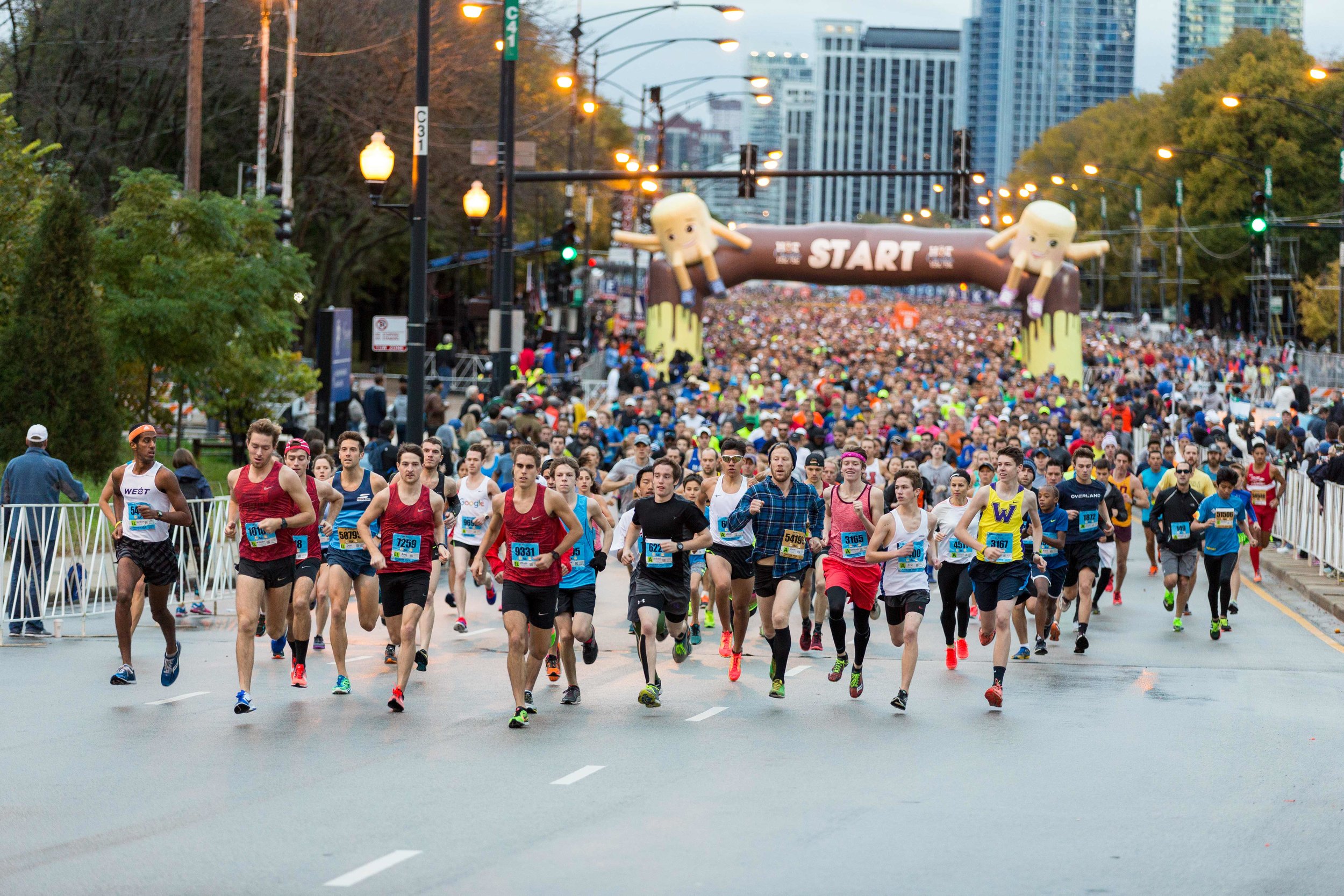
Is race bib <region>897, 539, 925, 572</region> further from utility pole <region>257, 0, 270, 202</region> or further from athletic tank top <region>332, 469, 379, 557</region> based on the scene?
utility pole <region>257, 0, 270, 202</region>

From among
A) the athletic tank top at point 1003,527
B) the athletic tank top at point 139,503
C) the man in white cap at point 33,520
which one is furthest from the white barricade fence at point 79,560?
the athletic tank top at point 1003,527

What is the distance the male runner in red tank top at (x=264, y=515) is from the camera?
11.2 metres

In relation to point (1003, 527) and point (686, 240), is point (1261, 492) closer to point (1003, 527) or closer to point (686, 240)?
point (1003, 527)

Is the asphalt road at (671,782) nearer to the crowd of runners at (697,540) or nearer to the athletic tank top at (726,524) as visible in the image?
the crowd of runners at (697,540)

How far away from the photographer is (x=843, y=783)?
920cm

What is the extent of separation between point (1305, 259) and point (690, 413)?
6404cm

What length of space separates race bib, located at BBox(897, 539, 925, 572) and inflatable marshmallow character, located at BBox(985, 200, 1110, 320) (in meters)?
33.7

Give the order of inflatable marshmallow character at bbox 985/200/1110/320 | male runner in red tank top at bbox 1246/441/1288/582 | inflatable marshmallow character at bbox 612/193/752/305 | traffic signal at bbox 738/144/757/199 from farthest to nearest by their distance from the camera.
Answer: inflatable marshmallow character at bbox 985/200/1110/320 < inflatable marshmallow character at bbox 612/193/752/305 < traffic signal at bbox 738/144/757/199 < male runner in red tank top at bbox 1246/441/1288/582

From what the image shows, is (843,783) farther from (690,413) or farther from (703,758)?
(690,413)

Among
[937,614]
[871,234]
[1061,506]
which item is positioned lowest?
[937,614]

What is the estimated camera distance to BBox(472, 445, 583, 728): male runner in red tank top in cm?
1083

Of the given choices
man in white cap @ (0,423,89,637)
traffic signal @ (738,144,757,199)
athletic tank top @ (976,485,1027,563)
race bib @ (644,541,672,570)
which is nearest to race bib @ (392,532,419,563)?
race bib @ (644,541,672,570)

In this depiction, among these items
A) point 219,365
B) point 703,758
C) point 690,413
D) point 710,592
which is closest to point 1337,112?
point 690,413

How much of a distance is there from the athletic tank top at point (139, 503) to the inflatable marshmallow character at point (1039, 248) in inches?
1391
